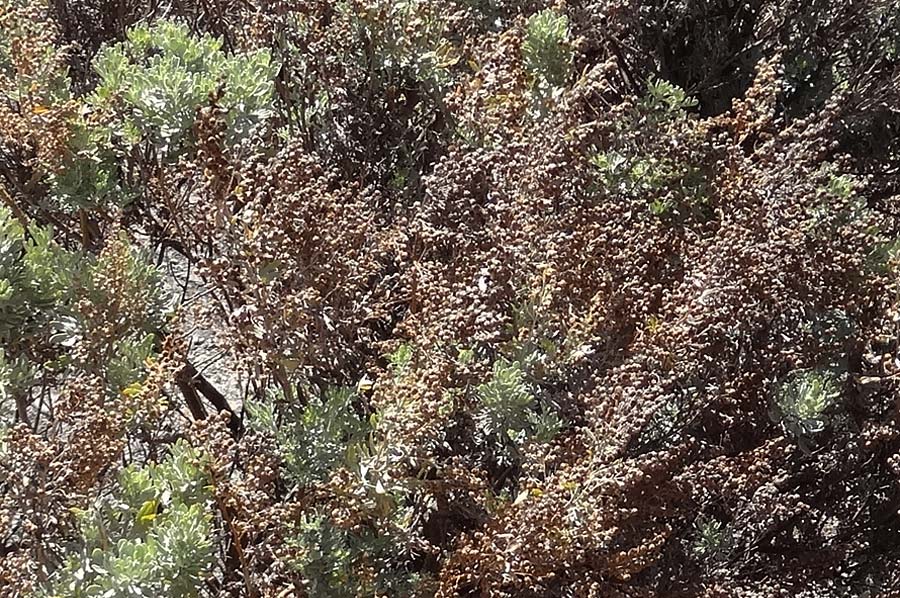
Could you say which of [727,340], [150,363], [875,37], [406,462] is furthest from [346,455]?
[875,37]

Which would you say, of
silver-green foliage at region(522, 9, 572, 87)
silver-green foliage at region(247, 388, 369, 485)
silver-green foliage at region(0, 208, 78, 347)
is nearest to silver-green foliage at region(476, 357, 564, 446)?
silver-green foliage at region(247, 388, 369, 485)

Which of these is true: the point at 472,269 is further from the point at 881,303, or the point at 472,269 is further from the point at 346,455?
the point at 881,303

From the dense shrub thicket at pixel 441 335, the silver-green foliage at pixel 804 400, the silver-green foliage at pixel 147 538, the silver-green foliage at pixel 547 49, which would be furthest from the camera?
the silver-green foliage at pixel 547 49

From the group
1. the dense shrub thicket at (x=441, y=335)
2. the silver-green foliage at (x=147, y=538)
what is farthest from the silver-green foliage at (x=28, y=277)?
the silver-green foliage at (x=147, y=538)

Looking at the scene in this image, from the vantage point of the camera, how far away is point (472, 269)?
7.58 feet

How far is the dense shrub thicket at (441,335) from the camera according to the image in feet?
6.82

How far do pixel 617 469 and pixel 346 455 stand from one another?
580 mm

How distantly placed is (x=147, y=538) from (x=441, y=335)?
73 cm

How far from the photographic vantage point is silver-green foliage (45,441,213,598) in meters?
1.88

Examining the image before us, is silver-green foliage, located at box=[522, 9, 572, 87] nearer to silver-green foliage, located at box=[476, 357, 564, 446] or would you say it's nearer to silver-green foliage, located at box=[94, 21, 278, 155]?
silver-green foliage, located at box=[94, 21, 278, 155]

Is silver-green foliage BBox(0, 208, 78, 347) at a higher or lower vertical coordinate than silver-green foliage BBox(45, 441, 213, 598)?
higher

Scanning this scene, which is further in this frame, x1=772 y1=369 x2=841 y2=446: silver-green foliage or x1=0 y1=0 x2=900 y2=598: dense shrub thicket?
x1=772 y1=369 x2=841 y2=446: silver-green foliage

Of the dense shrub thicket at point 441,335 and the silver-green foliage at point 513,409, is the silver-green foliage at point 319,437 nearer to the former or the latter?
the dense shrub thicket at point 441,335

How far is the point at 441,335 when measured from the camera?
212 centimetres
